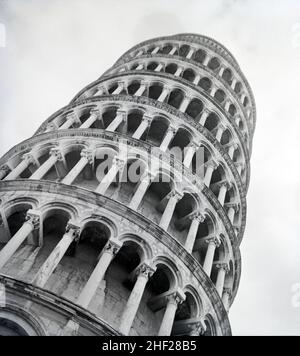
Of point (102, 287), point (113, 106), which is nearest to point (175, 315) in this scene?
point (102, 287)

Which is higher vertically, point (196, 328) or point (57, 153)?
point (57, 153)

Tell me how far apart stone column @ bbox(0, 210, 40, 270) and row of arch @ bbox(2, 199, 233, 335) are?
339 mm

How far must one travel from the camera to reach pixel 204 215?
19.0m

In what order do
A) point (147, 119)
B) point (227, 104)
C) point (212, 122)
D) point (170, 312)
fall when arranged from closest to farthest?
point (170, 312) < point (147, 119) < point (212, 122) < point (227, 104)

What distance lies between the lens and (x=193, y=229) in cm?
1809

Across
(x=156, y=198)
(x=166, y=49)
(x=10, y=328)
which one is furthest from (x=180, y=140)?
(x=10, y=328)

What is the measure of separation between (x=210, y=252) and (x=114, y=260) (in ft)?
13.8

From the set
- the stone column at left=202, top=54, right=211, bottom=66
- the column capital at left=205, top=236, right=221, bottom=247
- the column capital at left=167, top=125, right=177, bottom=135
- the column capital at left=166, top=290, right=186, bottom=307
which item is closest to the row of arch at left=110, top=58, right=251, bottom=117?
the stone column at left=202, top=54, right=211, bottom=66

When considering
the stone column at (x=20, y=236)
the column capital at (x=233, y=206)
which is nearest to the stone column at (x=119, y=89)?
the column capital at (x=233, y=206)

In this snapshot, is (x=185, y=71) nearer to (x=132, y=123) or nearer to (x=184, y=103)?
(x=184, y=103)

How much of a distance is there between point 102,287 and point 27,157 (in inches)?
260

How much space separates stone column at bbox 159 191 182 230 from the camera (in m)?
16.8

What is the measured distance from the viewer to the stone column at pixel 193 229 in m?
17.2
